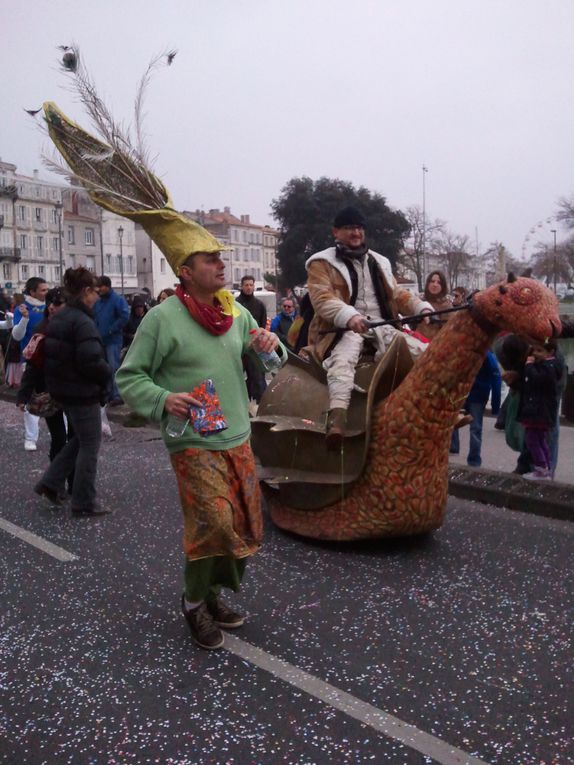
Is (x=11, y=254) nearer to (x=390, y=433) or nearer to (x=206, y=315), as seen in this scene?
(x=390, y=433)

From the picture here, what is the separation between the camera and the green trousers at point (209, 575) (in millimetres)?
3926

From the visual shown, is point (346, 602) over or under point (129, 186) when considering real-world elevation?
under

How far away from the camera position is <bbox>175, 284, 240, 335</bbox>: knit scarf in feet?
12.9

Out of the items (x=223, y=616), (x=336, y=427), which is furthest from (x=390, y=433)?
(x=223, y=616)

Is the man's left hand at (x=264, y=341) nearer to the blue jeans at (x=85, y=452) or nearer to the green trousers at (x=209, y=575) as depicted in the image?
the green trousers at (x=209, y=575)

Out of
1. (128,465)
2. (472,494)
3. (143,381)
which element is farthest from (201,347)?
(128,465)

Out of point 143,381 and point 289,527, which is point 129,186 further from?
point 289,527

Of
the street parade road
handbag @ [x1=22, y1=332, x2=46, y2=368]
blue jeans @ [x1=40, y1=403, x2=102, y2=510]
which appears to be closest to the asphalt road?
the street parade road

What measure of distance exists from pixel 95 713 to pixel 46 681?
15.7 inches

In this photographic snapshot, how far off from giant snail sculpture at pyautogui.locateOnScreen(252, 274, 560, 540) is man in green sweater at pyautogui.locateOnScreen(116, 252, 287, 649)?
126 centimetres

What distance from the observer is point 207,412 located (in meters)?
3.86

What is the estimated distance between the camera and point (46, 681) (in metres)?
3.64

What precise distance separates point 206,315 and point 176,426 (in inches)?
21.9

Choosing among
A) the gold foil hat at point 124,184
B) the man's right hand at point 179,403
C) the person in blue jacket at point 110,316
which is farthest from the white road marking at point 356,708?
the person in blue jacket at point 110,316
